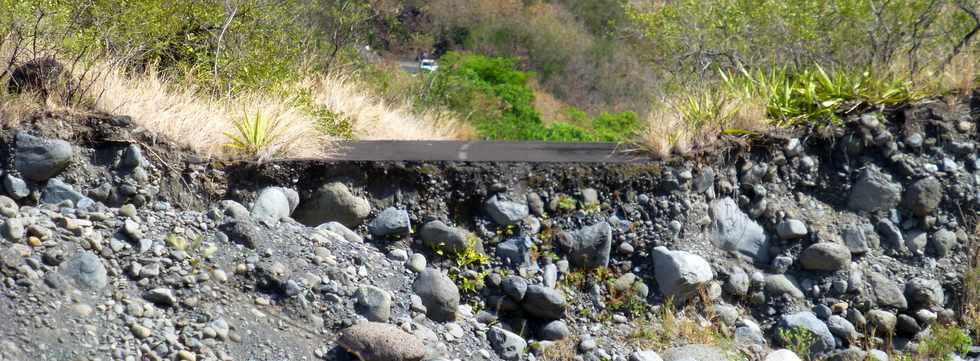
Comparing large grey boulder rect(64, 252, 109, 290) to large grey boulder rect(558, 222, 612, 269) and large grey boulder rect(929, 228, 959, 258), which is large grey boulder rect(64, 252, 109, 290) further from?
large grey boulder rect(929, 228, 959, 258)

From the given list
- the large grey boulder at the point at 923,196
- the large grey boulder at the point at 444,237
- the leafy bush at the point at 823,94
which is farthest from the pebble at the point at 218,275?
the large grey boulder at the point at 923,196

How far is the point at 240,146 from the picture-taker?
6.10m

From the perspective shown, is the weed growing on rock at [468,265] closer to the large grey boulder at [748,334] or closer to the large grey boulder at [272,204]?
the large grey boulder at [272,204]

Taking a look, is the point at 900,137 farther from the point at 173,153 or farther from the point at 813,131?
the point at 173,153

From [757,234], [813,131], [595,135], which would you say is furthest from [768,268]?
[595,135]

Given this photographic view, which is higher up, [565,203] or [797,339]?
[565,203]

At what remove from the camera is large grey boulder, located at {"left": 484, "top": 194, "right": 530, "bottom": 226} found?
6.06m

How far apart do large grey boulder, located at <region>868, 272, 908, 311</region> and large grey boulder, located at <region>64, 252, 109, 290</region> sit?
195 inches

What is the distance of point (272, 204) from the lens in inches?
228

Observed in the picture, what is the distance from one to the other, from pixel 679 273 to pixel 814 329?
98 centimetres

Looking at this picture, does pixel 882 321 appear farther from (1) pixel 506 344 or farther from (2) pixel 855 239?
(1) pixel 506 344

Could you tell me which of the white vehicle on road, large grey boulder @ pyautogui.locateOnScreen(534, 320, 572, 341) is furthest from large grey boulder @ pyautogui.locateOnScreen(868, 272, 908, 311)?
the white vehicle on road

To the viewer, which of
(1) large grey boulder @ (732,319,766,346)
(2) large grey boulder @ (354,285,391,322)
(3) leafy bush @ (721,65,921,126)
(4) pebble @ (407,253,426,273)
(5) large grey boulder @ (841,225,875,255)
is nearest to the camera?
(2) large grey boulder @ (354,285,391,322)

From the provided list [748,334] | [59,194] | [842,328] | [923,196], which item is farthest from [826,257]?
[59,194]
